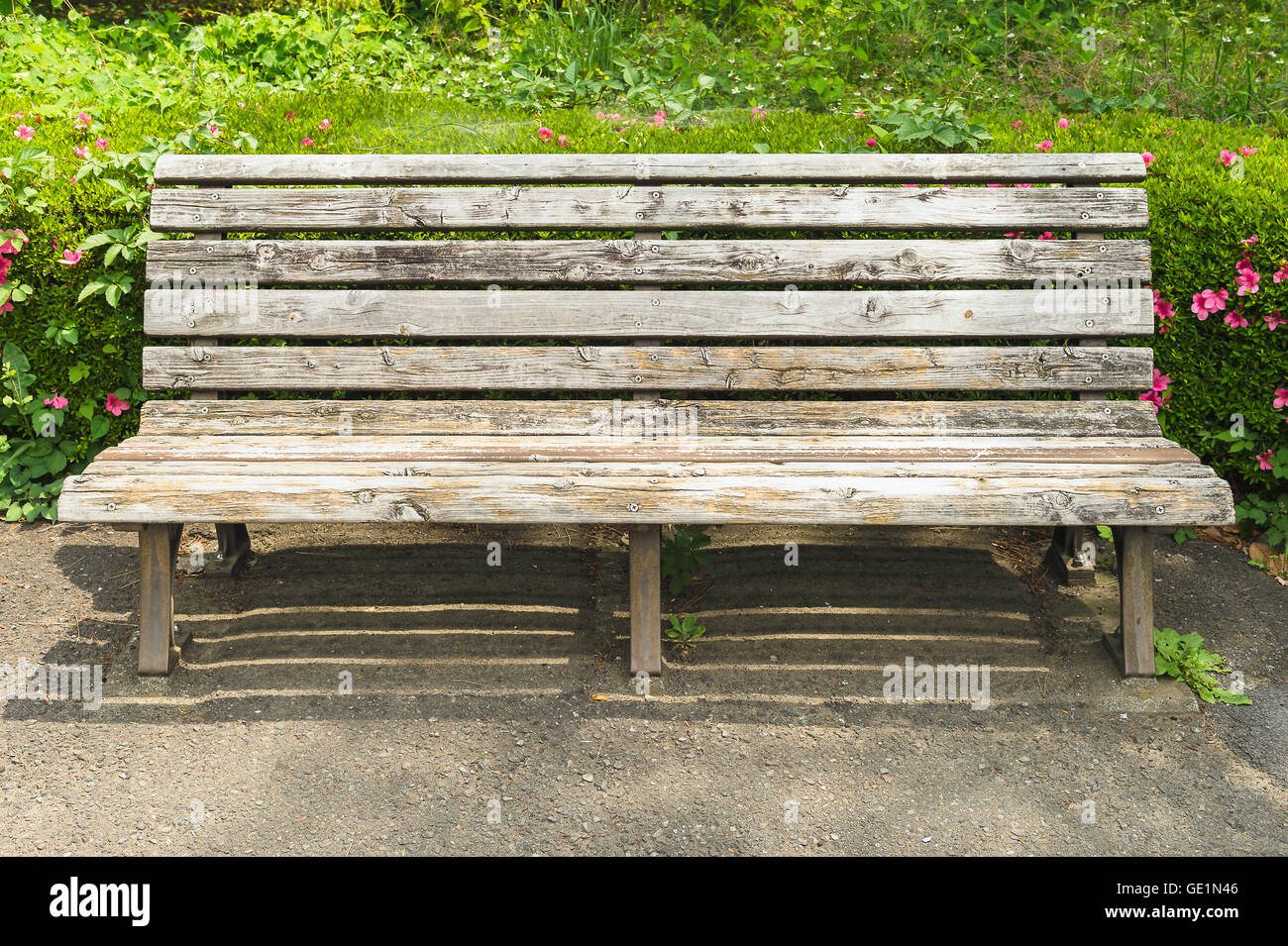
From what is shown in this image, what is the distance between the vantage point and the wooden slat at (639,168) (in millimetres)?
3314

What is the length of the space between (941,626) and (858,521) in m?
0.72

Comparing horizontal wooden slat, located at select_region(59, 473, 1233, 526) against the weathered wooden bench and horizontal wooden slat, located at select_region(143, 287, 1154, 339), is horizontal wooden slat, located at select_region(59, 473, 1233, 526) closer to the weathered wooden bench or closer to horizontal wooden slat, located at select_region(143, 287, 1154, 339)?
the weathered wooden bench

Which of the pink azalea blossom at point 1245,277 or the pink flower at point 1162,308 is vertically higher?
the pink azalea blossom at point 1245,277

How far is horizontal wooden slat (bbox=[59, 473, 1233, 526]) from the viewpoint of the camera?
270 centimetres

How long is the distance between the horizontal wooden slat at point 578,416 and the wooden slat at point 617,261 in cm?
35

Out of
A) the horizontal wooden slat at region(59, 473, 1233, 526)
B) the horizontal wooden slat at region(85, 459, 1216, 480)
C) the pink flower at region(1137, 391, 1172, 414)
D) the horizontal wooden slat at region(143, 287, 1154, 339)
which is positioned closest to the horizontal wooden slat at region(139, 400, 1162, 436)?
the horizontal wooden slat at region(143, 287, 1154, 339)

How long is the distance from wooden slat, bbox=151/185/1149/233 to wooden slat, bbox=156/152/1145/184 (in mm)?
43

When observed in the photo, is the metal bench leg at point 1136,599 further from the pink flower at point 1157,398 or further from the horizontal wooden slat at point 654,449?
the pink flower at point 1157,398

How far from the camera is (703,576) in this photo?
351 cm

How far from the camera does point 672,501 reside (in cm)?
272

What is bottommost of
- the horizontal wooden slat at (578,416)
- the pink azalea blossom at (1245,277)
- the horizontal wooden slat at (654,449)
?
the horizontal wooden slat at (654,449)

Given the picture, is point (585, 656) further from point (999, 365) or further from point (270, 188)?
point (270, 188)

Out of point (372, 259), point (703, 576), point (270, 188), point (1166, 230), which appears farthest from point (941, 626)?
point (270, 188)

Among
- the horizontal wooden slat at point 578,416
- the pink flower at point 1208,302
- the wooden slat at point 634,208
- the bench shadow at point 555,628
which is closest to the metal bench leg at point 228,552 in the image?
the bench shadow at point 555,628
